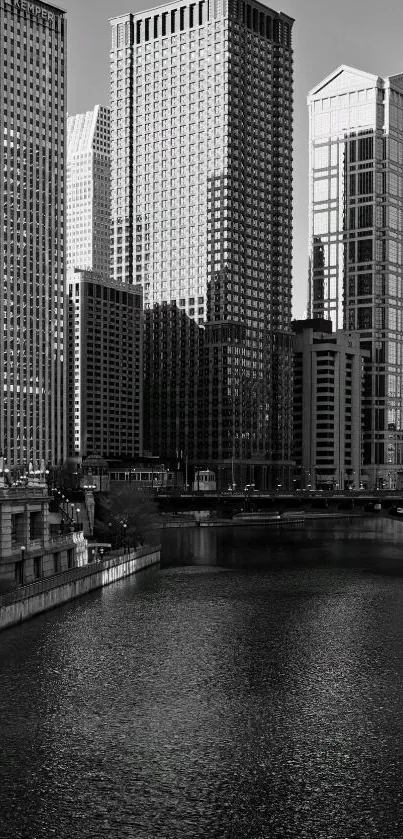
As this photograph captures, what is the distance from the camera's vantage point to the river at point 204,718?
46062 mm

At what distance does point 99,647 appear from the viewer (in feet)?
A: 251

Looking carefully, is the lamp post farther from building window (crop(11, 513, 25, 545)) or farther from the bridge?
the bridge

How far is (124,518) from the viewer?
147125 mm

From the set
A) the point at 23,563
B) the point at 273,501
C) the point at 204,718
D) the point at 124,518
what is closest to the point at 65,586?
the point at 23,563

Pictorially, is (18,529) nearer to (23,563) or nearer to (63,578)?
(63,578)

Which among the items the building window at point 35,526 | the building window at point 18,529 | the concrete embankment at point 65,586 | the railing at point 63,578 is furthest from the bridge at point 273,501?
the building window at point 18,529

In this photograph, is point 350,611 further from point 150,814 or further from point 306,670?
point 150,814

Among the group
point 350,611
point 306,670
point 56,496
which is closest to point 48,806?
point 306,670

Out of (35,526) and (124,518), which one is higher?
(35,526)

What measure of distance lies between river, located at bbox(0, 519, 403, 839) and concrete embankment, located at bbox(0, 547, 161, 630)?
1290mm

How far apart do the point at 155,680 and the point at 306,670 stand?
1046 cm

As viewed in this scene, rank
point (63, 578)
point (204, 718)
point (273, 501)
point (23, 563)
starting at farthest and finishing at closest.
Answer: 1. point (273, 501)
2. point (63, 578)
3. point (23, 563)
4. point (204, 718)

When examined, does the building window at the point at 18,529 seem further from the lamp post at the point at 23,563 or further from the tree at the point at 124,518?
the tree at the point at 124,518

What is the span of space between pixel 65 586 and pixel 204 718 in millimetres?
36357
